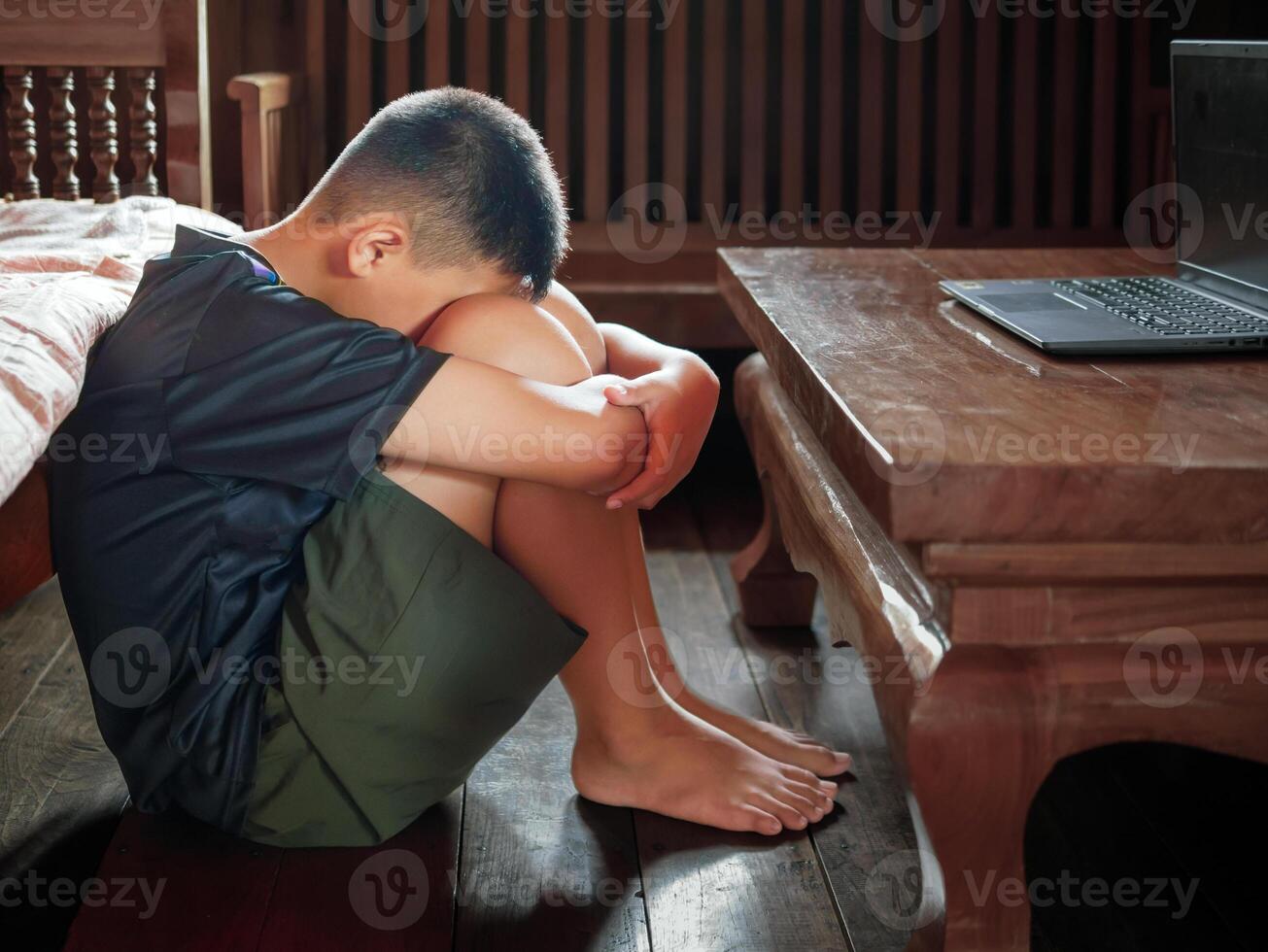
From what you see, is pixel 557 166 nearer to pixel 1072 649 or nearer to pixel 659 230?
pixel 659 230

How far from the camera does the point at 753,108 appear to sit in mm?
2379

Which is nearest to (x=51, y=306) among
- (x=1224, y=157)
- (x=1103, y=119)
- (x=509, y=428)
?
(x=509, y=428)

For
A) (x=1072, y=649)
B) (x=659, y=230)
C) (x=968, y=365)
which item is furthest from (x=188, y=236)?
(x=659, y=230)

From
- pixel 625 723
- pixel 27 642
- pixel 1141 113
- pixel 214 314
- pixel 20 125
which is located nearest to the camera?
pixel 214 314

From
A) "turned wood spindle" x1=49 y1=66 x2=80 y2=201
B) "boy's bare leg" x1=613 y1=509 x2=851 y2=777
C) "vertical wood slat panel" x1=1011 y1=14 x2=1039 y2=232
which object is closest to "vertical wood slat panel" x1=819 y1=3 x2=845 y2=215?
"vertical wood slat panel" x1=1011 y1=14 x2=1039 y2=232

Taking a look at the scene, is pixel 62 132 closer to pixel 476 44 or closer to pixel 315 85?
pixel 315 85

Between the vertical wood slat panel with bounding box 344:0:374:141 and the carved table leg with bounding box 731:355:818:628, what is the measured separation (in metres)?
1.04

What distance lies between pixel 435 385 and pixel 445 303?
0.14m

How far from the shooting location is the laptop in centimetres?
105

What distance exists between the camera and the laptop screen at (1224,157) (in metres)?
1.13

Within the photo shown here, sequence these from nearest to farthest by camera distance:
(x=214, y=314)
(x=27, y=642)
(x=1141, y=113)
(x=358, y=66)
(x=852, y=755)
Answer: (x=214, y=314) → (x=852, y=755) → (x=27, y=642) → (x=358, y=66) → (x=1141, y=113)

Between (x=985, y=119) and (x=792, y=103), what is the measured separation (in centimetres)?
34

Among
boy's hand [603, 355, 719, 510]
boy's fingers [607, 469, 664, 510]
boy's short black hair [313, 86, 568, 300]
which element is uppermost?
boy's short black hair [313, 86, 568, 300]

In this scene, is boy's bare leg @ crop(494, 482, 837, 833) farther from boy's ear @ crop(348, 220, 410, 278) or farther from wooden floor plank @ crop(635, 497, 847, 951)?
boy's ear @ crop(348, 220, 410, 278)
